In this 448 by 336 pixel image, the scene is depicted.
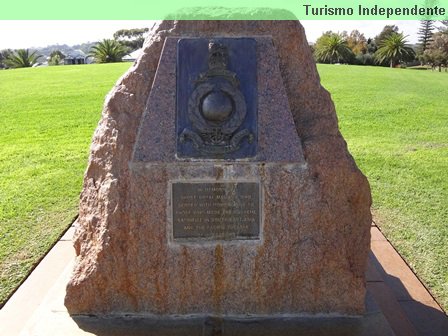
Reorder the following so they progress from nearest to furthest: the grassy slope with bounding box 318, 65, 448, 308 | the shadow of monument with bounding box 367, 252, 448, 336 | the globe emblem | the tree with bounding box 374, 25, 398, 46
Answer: the globe emblem, the shadow of monument with bounding box 367, 252, 448, 336, the grassy slope with bounding box 318, 65, 448, 308, the tree with bounding box 374, 25, 398, 46

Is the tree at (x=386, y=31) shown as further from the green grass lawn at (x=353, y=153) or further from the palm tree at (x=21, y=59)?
the palm tree at (x=21, y=59)

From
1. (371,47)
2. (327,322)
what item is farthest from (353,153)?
(371,47)

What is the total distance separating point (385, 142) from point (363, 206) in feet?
20.3

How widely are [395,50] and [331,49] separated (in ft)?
13.2

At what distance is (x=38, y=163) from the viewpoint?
823 cm

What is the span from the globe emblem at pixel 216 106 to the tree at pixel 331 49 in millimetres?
28517

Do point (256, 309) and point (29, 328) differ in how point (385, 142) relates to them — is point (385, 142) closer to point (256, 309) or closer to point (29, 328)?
point (256, 309)

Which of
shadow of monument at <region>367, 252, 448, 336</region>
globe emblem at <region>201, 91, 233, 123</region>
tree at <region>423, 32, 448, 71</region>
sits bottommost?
shadow of monument at <region>367, 252, 448, 336</region>

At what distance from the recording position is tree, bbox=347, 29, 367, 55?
3770cm

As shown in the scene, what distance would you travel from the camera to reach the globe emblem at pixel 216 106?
365cm

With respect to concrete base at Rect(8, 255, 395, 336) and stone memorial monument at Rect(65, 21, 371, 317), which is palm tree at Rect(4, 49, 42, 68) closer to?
stone memorial monument at Rect(65, 21, 371, 317)

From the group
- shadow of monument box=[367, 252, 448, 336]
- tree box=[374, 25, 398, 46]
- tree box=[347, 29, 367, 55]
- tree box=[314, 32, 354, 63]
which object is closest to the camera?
shadow of monument box=[367, 252, 448, 336]

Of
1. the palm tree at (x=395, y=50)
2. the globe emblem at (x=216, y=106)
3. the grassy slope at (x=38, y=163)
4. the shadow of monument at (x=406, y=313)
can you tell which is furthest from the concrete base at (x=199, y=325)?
the palm tree at (x=395, y=50)

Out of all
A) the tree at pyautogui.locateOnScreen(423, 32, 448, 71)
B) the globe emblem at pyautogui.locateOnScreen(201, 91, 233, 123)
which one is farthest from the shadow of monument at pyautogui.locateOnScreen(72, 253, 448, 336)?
the tree at pyautogui.locateOnScreen(423, 32, 448, 71)
